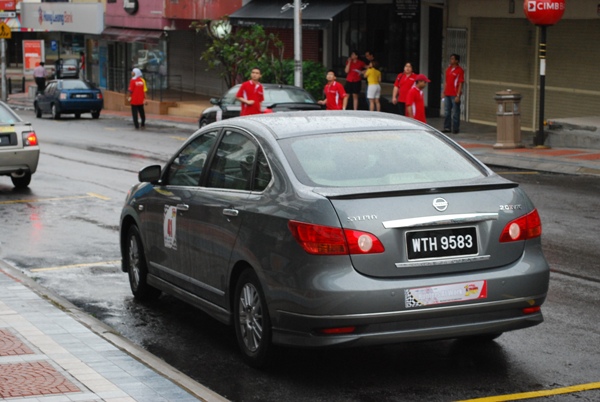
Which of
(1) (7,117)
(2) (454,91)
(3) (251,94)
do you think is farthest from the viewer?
(2) (454,91)

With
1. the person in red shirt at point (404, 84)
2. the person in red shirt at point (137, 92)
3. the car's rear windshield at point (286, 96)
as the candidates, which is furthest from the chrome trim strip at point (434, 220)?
the person in red shirt at point (137, 92)

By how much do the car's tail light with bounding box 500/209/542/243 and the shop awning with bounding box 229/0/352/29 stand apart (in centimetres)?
2783

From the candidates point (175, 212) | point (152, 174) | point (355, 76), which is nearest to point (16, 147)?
point (152, 174)

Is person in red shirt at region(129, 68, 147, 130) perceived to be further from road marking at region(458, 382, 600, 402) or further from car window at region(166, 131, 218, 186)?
road marking at region(458, 382, 600, 402)

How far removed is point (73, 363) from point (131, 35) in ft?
140

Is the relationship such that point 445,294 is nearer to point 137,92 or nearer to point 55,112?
point 137,92

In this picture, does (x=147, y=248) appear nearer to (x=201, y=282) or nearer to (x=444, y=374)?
(x=201, y=282)

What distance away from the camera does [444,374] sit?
Answer: 7520 millimetres

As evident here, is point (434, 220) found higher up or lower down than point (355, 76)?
higher up

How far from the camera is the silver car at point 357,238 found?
699 centimetres

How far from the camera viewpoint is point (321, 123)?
27.0ft

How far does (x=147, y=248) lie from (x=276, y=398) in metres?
2.88

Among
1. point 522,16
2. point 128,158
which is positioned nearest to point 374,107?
point 522,16

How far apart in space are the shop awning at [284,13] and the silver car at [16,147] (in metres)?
17.2
